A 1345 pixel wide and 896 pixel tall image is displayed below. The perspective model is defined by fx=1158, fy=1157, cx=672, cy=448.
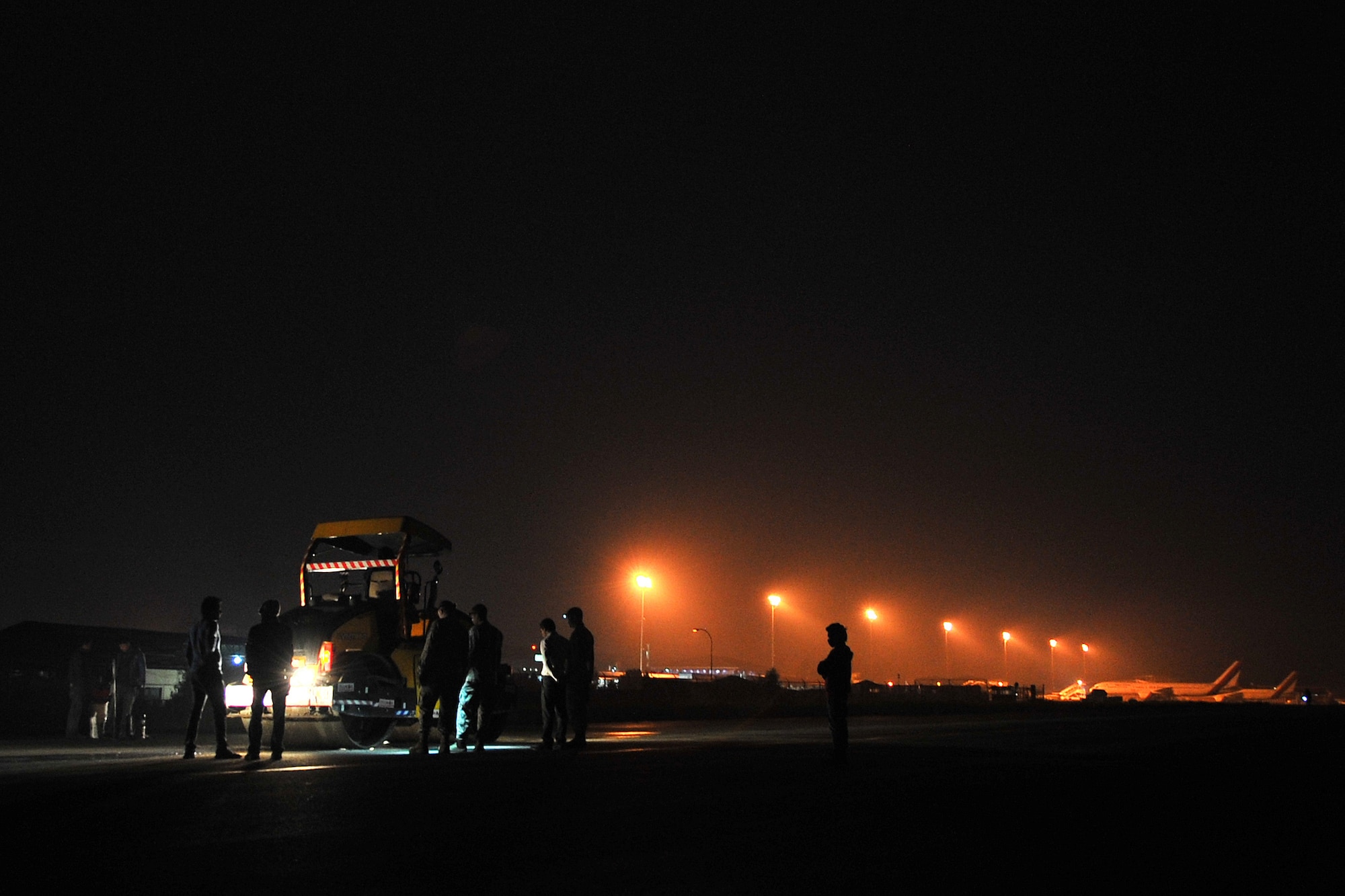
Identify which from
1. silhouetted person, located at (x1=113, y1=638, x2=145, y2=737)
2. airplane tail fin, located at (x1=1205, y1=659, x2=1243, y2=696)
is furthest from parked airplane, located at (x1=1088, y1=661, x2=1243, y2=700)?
silhouetted person, located at (x1=113, y1=638, x2=145, y2=737)

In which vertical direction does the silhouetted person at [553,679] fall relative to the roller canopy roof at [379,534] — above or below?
below

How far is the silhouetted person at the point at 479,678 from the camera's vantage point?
48.5ft

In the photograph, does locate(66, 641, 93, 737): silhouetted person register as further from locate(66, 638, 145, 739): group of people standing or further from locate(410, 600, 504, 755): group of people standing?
locate(410, 600, 504, 755): group of people standing

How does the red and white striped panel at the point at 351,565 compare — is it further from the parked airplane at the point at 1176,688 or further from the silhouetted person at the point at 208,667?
the parked airplane at the point at 1176,688

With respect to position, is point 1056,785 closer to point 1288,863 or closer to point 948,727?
point 1288,863

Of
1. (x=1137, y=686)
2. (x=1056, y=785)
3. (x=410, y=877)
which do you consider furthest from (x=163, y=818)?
(x=1137, y=686)

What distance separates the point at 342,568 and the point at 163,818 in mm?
8961

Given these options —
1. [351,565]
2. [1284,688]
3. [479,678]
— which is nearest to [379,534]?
[351,565]

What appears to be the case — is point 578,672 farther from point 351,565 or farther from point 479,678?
point 351,565

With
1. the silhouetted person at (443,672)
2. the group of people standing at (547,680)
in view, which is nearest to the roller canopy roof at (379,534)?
the group of people standing at (547,680)

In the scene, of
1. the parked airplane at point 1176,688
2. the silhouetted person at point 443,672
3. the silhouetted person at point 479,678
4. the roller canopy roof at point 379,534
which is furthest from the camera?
the parked airplane at point 1176,688

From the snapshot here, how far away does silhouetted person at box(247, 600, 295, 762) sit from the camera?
12.8 m

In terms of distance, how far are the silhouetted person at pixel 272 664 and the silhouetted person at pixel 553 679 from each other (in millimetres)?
3244

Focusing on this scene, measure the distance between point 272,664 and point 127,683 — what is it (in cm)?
781
